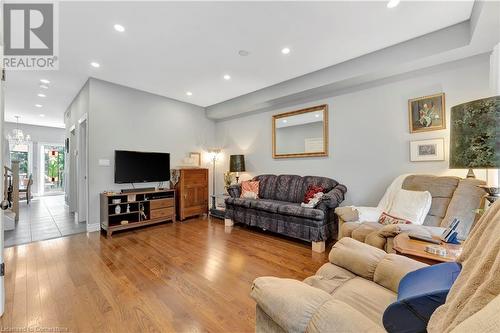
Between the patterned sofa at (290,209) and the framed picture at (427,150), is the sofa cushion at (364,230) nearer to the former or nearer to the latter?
the patterned sofa at (290,209)

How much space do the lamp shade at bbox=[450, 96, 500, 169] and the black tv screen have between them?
4.55 m

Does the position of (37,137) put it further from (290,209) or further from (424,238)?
(424,238)

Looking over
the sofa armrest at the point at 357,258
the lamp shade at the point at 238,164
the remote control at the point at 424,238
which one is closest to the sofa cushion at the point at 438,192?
the remote control at the point at 424,238

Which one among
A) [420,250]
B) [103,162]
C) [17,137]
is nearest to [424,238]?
[420,250]

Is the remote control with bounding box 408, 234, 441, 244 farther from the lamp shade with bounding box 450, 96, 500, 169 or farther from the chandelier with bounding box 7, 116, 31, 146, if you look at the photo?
the chandelier with bounding box 7, 116, 31, 146

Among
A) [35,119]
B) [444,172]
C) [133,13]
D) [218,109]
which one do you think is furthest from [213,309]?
[35,119]

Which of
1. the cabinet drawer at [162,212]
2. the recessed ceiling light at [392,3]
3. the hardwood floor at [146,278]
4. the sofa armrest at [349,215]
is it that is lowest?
the hardwood floor at [146,278]

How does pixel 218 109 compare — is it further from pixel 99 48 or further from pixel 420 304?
pixel 420 304

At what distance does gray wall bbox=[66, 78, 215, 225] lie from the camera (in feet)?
12.8

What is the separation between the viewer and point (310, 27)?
97.2 inches

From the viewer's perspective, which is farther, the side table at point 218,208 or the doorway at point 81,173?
the side table at point 218,208

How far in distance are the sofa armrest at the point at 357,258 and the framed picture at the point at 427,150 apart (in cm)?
216

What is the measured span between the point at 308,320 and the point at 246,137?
15.4 ft

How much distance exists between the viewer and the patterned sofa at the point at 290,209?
10.4 ft
